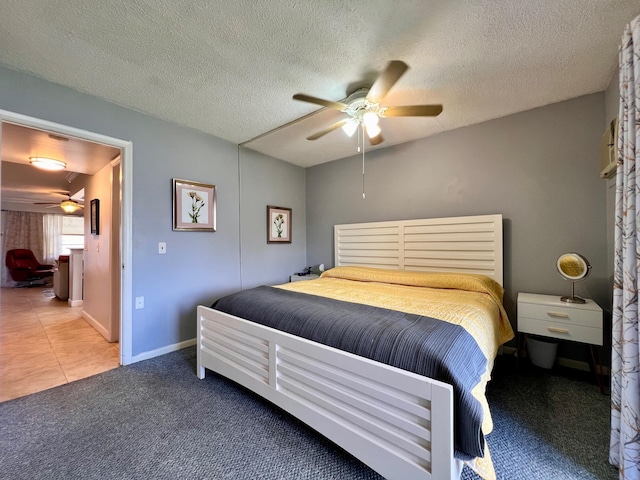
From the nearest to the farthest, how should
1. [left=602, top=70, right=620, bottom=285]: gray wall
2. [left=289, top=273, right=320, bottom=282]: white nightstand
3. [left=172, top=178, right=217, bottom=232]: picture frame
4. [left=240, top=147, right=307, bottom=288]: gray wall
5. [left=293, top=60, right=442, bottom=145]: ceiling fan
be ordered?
[left=293, top=60, right=442, bottom=145]: ceiling fan → [left=602, top=70, right=620, bottom=285]: gray wall → [left=172, top=178, right=217, bottom=232]: picture frame → [left=240, top=147, right=307, bottom=288]: gray wall → [left=289, top=273, right=320, bottom=282]: white nightstand

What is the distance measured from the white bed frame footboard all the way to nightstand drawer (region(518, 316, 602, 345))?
1637mm

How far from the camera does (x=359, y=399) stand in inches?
49.5

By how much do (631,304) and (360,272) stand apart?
6.88 feet

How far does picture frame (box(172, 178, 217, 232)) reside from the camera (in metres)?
2.79

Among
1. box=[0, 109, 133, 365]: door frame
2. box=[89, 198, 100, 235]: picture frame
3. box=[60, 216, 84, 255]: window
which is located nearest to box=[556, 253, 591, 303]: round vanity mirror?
box=[0, 109, 133, 365]: door frame

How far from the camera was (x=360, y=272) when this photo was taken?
3.05 metres

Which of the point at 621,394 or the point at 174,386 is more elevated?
the point at 621,394

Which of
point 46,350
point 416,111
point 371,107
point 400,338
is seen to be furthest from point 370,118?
point 46,350

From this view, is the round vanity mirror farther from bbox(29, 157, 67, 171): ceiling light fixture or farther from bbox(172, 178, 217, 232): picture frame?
bbox(29, 157, 67, 171): ceiling light fixture

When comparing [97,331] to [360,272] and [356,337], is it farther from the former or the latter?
[356,337]

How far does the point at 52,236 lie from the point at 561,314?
37.7ft

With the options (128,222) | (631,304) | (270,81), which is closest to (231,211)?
(128,222)

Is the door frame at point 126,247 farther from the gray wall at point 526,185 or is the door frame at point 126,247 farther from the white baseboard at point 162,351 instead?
the gray wall at point 526,185

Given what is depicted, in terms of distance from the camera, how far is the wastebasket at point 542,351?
2.26 metres
